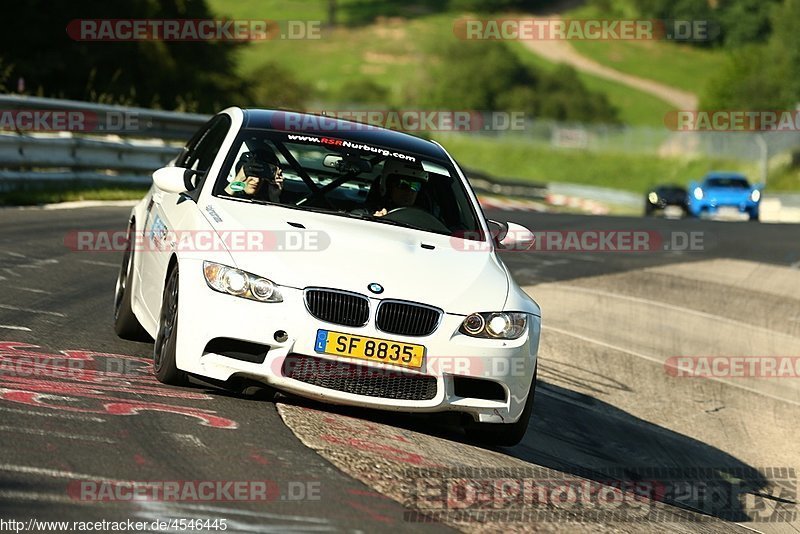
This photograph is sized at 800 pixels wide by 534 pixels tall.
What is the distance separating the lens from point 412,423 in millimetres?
7633

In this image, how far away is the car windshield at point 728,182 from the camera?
3641cm

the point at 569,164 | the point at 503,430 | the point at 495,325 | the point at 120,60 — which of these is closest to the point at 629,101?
the point at 569,164

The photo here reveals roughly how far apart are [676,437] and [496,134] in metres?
70.0

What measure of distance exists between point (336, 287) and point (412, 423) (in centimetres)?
121

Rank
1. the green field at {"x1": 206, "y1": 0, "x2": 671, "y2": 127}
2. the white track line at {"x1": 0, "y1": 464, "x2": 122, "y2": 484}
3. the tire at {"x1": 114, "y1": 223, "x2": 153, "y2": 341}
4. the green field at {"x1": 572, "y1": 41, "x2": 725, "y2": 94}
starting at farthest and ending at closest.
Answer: the green field at {"x1": 572, "y1": 41, "x2": 725, "y2": 94} < the green field at {"x1": 206, "y1": 0, "x2": 671, "y2": 127} < the tire at {"x1": 114, "y1": 223, "x2": 153, "y2": 341} < the white track line at {"x1": 0, "y1": 464, "x2": 122, "y2": 484}

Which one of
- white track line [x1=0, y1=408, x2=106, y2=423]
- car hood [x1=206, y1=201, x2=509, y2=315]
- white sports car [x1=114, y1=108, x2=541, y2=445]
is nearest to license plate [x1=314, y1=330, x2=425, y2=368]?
white sports car [x1=114, y1=108, x2=541, y2=445]

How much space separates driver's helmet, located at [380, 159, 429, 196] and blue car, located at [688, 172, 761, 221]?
28.0 metres

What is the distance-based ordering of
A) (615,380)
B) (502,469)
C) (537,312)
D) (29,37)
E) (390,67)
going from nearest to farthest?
(502,469) → (537,312) → (615,380) → (29,37) → (390,67)

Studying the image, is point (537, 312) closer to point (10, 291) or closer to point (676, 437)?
point (676, 437)

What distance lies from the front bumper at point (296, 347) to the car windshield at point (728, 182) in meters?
30.5

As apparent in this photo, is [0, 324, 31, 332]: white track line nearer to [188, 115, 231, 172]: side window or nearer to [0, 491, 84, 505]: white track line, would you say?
[188, 115, 231, 172]: side window

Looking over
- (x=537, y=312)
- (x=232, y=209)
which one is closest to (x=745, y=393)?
(x=537, y=312)

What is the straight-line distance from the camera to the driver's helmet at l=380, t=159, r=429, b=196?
27.2 ft

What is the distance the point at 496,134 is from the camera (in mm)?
79750
